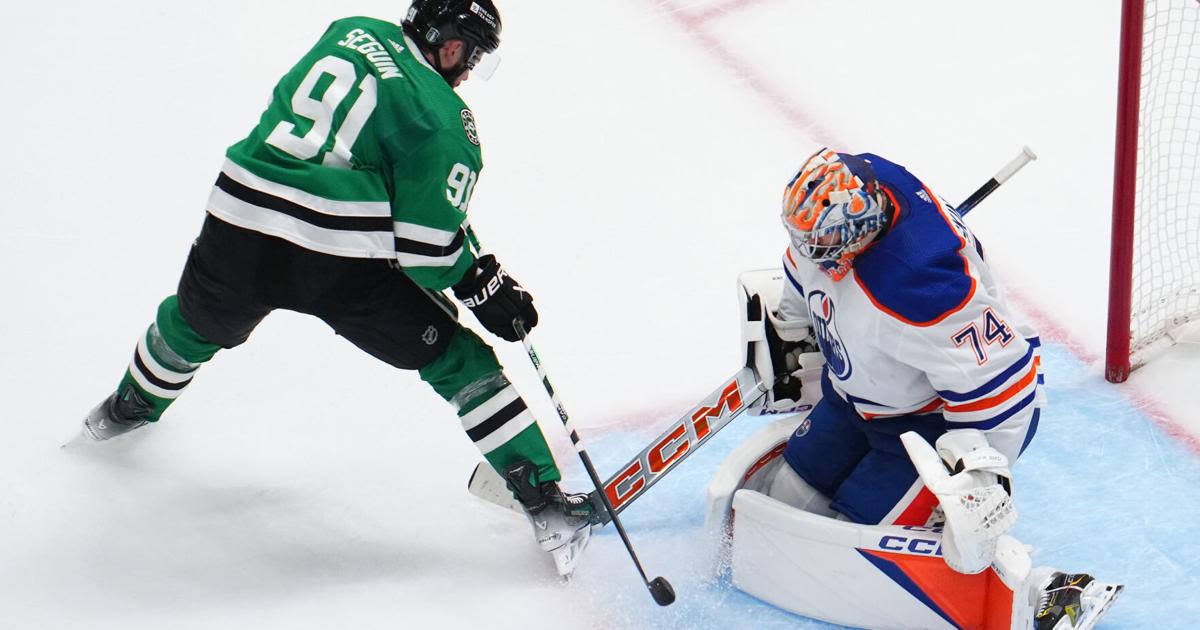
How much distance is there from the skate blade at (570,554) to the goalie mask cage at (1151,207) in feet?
4.63

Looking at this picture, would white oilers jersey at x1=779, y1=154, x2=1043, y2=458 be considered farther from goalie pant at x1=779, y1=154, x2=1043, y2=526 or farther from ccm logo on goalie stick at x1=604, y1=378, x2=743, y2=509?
ccm logo on goalie stick at x1=604, y1=378, x2=743, y2=509

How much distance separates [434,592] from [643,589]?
0.43 meters

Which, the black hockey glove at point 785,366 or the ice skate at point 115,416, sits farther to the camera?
the ice skate at point 115,416

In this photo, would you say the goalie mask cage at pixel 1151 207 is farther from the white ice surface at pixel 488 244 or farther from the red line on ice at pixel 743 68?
the red line on ice at pixel 743 68

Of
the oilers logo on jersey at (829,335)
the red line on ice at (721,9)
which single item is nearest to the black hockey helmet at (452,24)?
the oilers logo on jersey at (829,335)

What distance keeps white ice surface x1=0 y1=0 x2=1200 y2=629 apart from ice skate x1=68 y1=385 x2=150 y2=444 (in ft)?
0.17

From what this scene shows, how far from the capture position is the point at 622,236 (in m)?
3.90

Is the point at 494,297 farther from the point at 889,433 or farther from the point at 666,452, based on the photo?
the point at 889,433

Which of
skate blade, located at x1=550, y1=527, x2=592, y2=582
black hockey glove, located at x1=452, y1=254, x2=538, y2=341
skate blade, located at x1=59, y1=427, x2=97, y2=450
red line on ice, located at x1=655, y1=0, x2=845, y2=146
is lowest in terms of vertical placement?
skate blade, located at x1=59, y1=427, x2=97, y2=450

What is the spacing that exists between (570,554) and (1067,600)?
3.20 feet

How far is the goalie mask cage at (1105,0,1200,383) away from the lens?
3141mm

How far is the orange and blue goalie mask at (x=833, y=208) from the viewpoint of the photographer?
2.31 m

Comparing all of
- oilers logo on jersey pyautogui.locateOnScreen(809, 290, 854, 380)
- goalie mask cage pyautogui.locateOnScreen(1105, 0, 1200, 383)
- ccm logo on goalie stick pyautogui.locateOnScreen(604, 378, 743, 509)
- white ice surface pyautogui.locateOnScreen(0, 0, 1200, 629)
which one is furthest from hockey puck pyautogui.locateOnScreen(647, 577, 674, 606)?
goalie mask cage pyautogui.locateOnScreen(1105, 0, 1200, 383)

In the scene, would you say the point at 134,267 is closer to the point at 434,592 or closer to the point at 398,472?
the point at 398,472
